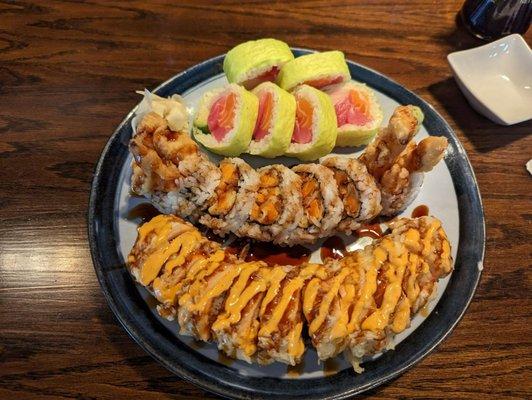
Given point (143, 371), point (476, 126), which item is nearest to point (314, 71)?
point (476, 126)

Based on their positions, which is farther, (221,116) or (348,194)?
(221,116)

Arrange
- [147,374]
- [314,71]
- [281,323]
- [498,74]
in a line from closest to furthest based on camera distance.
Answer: [281,323] → [147,374] → [314,71] → [498,74]

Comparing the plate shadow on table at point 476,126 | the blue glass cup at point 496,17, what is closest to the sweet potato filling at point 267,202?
the plate shadow on table at point 476,126

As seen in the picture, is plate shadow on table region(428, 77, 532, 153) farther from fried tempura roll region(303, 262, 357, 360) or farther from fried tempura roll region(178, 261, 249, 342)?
fried tempura roll region(178, 261, 249, 342)

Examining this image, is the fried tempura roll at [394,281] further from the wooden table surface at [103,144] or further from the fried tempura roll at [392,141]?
the wooden table surface at [103,144]

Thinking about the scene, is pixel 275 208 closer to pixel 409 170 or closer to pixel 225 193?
pixel 225 193

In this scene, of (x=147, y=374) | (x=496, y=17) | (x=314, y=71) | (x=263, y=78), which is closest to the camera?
(x=147, y=374)

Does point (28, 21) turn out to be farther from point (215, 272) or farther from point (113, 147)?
point (215, 272)

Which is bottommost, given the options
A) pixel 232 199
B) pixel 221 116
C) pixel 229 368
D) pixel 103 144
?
pixel 229 368
